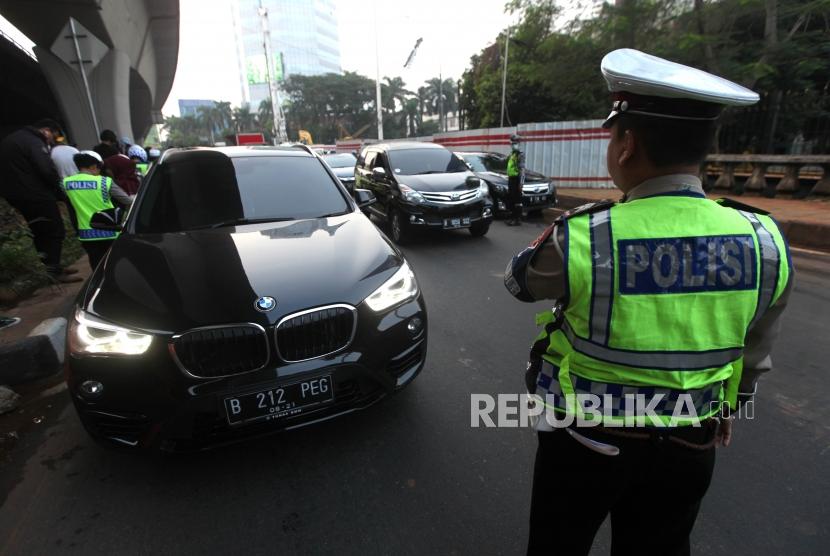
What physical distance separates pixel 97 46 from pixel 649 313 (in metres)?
8.79

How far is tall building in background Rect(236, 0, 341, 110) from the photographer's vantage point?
86.3 m

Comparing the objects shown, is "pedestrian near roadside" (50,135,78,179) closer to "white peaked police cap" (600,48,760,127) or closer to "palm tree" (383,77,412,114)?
"white peaked police cap" (600,48,760,127)

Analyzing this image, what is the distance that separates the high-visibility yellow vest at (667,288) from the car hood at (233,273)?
4.79 feet

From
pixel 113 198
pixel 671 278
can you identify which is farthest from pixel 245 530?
pixel 113 198

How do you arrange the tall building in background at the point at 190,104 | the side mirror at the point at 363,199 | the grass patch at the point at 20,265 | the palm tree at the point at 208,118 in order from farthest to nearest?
the tall building in background at the point at 190,104 → the palm tree at the point at 208,118 → the grass patch at the point at 20,265 → the side mirror at the point at 363,199

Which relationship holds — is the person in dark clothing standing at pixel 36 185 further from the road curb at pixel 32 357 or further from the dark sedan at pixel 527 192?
the dark sedan at pixel 527 192

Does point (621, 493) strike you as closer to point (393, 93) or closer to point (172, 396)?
point (172, 396)

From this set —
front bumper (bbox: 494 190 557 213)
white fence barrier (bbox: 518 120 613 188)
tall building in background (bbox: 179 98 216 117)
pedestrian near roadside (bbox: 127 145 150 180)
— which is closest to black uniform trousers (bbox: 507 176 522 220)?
front bumper (bbox: 494 190 557 213)

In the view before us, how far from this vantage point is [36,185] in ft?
17.1

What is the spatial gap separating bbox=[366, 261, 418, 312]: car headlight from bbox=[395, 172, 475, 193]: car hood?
4.61 metres

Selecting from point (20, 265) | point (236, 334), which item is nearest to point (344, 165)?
point (20, 265)

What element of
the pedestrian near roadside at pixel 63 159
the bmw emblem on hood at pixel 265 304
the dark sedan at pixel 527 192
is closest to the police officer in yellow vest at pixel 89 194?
the pedestrian near roadside at pixel 63 159

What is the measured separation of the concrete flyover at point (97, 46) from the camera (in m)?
14.8

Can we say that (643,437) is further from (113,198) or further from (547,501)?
(113,198)
